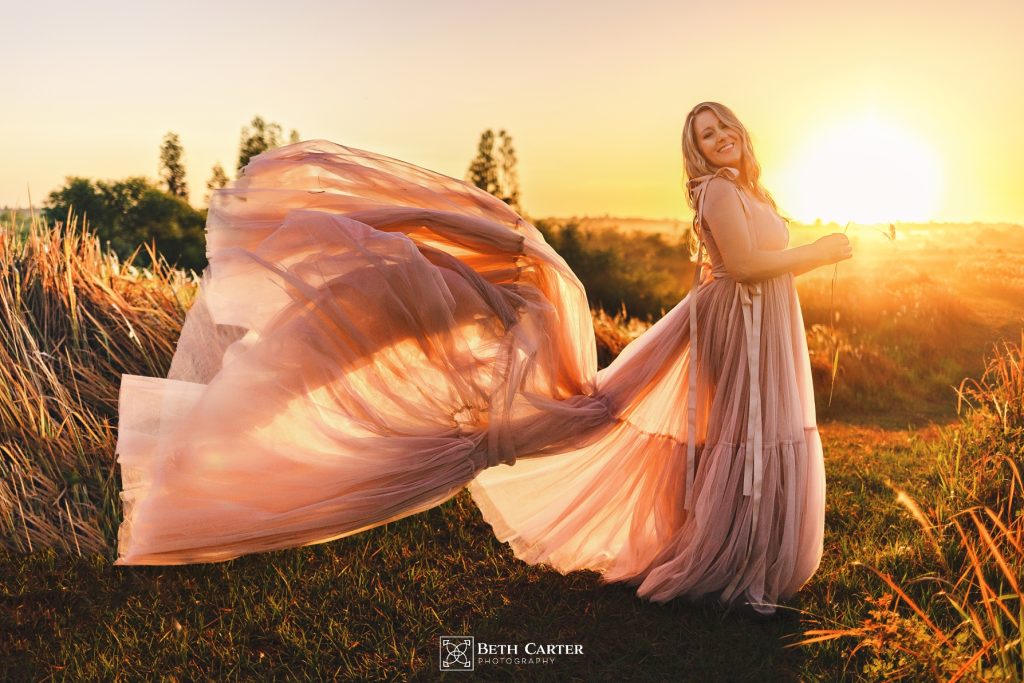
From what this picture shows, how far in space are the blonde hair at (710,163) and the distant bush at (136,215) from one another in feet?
46.9

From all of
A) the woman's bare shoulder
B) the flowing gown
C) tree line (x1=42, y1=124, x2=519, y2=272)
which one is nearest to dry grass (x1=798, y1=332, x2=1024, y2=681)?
the flowing gown

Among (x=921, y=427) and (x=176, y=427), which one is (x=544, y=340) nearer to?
(x=176, y=427)

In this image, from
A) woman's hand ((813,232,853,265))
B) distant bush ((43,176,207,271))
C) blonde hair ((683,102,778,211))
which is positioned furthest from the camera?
distant bush ((43,176,207,271))

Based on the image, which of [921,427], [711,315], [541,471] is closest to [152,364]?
[541,471]

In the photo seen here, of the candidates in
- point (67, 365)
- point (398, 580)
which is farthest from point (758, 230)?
point (67, 365)

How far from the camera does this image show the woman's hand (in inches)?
125

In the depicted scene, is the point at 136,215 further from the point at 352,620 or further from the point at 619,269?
the point at 352,620

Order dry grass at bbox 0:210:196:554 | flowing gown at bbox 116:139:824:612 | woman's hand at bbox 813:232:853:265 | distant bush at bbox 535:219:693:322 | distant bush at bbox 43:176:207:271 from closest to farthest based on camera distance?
flowing gown at bbox 116:139:824:612, woman's hand at bbox 813:232:853:265, dry grass at bbox 0:210:196:554, distant bush at bbox 535:219:693:322, distant bush at bbox 43:176:207:271

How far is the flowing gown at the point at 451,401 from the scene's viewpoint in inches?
114

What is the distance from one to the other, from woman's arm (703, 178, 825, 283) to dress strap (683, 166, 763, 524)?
62 mm

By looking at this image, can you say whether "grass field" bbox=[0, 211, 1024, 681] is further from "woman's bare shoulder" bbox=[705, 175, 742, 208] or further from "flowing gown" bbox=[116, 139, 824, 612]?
"woman's bare shoulder" bbox=[705, 175, 742, 208]

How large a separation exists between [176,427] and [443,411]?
0.99 meters

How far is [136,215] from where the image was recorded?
54.9 ft

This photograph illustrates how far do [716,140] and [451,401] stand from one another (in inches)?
60.8
